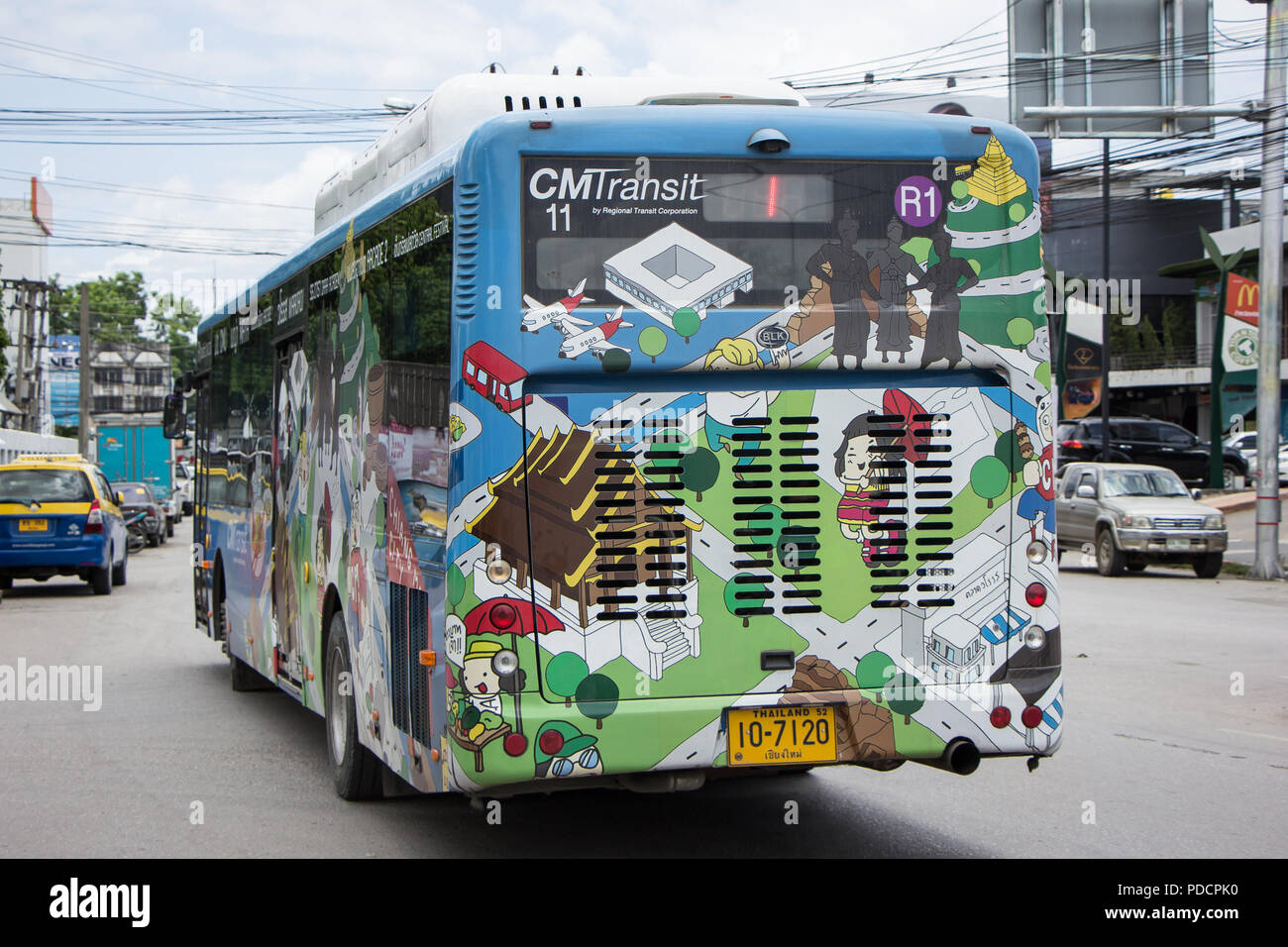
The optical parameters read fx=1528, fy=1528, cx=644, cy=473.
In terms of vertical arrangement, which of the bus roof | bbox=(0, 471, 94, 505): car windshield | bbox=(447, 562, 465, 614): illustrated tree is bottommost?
bbox=(447, 562, 465, 614): illustrated tree

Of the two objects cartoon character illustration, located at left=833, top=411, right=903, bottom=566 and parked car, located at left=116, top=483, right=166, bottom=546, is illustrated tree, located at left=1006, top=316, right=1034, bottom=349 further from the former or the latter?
parked car, located at left=116, top=483, right=166, bottom=546

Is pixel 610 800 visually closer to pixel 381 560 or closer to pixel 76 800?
pixel 381 560

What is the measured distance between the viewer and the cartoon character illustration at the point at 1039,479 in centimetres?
628

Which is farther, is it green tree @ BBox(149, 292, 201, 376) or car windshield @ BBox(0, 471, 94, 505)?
Result: green tree @ BBox(149, 292, 201, 376)

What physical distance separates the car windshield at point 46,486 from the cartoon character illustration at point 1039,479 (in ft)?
61.8

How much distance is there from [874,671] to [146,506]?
34158 mm

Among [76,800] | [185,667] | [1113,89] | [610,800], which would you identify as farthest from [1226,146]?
[76,800]

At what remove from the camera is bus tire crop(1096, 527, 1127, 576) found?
2355 cm

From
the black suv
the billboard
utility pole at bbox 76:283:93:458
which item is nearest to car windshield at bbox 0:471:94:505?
the billboard

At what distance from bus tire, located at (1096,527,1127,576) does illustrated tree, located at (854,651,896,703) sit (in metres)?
18.5

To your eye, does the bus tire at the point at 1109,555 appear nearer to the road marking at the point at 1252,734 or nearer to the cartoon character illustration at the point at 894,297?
the road marking at the point at 1252,734

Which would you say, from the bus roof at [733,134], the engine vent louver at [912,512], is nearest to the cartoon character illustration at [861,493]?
the engine vent louver at [912,512]

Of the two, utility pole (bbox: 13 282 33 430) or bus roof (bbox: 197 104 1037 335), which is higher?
utility pole (bbox: 13 282 33 430)

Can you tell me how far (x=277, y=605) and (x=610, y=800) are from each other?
9.75 ft
